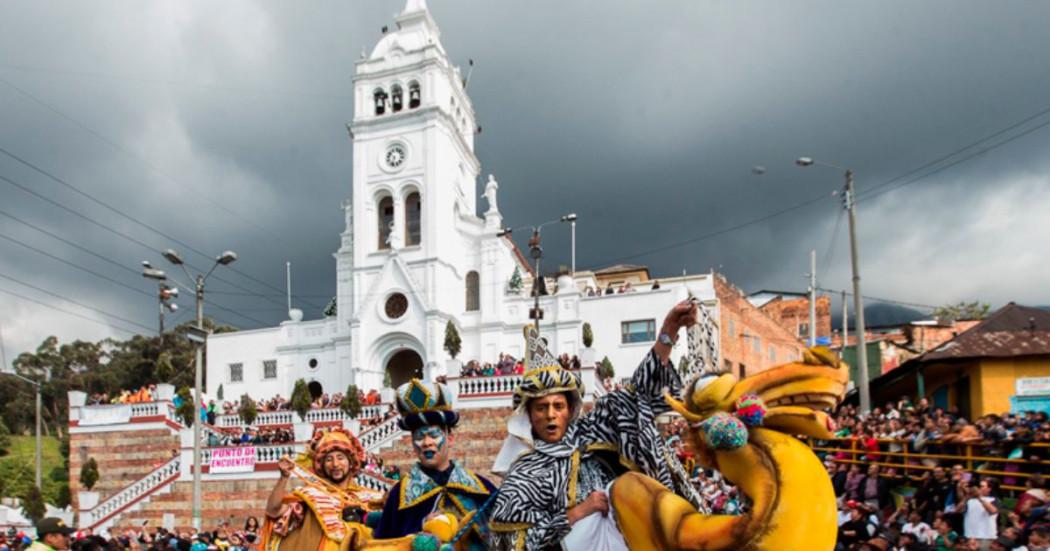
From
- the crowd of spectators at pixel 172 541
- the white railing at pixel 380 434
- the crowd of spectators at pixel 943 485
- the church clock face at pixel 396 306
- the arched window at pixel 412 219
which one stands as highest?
the arched window at pixel 412 219

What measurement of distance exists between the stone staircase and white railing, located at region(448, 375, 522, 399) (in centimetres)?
50

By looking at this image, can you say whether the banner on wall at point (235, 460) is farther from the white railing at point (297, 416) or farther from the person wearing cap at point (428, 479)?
the person wearing cap at point (428, 479)

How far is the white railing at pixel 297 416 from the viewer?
26734 millimetres

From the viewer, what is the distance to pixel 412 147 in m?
37.2

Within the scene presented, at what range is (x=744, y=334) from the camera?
4206 centimetres

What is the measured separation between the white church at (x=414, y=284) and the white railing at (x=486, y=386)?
10.9 metres

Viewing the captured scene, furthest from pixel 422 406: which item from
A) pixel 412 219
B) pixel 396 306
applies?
pixel 412 219

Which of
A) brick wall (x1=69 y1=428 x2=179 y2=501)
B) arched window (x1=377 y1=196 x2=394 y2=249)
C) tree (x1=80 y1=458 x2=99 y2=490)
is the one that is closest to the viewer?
tree (x1=80 y1=458 x2=99 y2=490)

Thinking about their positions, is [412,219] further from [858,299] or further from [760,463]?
[760,463]

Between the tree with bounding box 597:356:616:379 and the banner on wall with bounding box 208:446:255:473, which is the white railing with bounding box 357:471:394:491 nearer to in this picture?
the banner on wall with bounding box 208:446:255:473

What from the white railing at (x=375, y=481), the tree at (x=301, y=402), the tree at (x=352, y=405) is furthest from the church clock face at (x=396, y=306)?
the white railing at (x=375, y=481)

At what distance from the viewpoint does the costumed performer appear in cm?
458

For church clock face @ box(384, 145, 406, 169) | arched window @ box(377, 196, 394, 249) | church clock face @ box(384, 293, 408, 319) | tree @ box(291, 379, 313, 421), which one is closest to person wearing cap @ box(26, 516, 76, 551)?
tree @ box(291, 379, 313, 421)

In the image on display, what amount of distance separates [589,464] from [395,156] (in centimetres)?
3496
